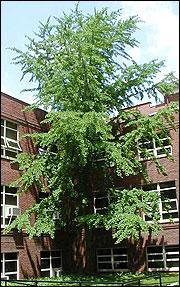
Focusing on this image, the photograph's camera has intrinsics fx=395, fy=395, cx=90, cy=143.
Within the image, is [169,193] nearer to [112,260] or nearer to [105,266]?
[112,260]

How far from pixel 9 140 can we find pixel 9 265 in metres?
6.19

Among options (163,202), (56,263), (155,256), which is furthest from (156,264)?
(56,263)

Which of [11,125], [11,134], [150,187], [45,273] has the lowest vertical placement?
[45,273]

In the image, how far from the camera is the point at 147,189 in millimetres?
22672

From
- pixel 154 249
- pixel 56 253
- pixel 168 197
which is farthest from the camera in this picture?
pixel 56 253

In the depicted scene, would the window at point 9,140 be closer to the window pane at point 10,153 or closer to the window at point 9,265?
the window pane at point 10,153

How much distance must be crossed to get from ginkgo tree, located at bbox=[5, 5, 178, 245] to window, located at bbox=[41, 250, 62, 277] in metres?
1.71

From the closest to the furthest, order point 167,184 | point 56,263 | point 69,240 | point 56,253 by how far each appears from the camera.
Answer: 1. point 167,184
2. point 56,263
3. point 56,253
4. point 69,240

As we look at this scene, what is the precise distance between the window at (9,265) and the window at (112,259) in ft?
17.9

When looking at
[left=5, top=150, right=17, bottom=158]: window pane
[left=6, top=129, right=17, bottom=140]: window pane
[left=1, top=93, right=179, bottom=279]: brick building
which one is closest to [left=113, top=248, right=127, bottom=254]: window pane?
[left=1, top=93, right=179, bottom=279]: brick building

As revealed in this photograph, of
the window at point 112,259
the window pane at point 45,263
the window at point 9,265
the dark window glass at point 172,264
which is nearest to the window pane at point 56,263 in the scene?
the window pane at point 45,263

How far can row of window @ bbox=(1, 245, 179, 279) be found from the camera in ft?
63.5

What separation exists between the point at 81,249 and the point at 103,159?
19.3 ft

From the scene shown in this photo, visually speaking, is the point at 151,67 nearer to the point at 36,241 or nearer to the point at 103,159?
the point at 103,159
